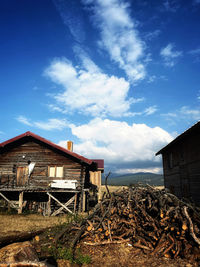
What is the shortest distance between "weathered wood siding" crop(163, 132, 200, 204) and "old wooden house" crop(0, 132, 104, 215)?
23.8ft

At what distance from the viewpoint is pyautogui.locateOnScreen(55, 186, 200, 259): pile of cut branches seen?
5598mm

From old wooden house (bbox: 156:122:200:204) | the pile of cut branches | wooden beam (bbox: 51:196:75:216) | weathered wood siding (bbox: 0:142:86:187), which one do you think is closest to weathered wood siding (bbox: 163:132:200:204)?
old wooden house (bbox: 156:122:200:204)

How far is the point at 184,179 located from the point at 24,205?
1321 centimetres

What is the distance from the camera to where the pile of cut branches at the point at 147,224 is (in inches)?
Result: 220

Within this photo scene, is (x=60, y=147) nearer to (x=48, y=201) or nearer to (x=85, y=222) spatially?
(x=48, y=201)

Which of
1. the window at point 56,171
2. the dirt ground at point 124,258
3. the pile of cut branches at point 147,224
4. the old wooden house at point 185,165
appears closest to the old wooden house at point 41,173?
the window at point 56,171

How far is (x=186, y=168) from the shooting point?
14.2 meters

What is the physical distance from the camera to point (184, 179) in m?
14.5

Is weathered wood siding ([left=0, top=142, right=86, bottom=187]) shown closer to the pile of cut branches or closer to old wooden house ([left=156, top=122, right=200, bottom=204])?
old wooden house ([left=156, top=122, right=200, bottom=204])

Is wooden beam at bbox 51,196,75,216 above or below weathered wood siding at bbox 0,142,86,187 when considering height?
below

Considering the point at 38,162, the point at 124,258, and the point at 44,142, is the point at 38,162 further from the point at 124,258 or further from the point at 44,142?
the point at 124,258

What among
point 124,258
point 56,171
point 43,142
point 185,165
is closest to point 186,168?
point 185,165

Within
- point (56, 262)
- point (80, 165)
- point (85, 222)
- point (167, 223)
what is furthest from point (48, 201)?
point (167, 223)

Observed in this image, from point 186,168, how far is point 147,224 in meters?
9.14
